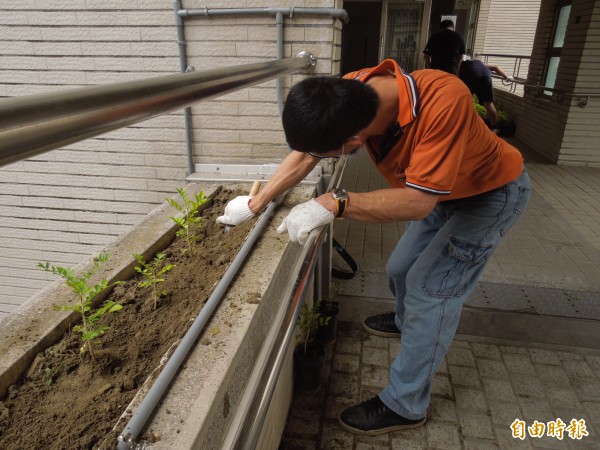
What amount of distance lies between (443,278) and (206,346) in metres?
1.30

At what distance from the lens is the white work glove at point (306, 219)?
1.76 meters

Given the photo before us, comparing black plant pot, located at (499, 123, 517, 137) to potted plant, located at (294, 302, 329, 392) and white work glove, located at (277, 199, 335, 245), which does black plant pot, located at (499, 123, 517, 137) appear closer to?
potted plant, located at (294, 302, 329, 392)

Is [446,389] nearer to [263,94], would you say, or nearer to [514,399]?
[514,399]

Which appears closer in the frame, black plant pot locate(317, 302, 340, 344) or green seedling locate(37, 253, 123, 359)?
green seedling locate(37, 253, 123, 359)

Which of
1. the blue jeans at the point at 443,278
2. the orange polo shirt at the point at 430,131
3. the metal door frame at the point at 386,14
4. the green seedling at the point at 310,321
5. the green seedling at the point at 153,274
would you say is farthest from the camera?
the metal door frame at the point at 386,14

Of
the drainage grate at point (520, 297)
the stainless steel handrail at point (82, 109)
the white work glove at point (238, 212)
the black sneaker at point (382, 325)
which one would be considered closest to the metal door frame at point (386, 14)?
the drainage grate at point (520, 297)

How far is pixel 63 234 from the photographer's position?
12.6 ft

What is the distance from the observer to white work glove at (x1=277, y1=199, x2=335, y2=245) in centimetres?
176

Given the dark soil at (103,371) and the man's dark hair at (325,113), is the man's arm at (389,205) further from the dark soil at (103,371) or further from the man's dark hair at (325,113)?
the dark soil at (103,371)

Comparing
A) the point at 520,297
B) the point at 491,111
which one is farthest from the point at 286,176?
the point at 491,111

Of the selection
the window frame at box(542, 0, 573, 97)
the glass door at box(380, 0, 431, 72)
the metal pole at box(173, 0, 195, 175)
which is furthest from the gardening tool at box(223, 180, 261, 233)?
the glass door at box(380, 0, 431, 72)

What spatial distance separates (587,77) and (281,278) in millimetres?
7470

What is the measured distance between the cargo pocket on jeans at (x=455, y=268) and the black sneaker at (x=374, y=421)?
74 cm

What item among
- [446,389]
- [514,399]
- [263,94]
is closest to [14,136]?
[263,94]
